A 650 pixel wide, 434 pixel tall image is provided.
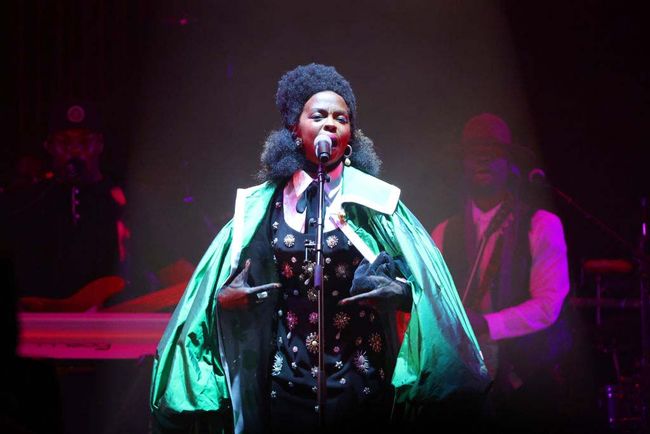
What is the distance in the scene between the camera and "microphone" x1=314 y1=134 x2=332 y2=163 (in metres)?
2.78

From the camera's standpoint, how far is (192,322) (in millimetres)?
2910

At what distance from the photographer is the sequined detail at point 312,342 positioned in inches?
110

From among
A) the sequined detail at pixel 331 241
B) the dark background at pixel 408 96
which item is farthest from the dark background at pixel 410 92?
the sequined detail at pixel 331 241

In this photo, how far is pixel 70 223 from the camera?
5066 mm

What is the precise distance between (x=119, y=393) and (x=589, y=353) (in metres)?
2.67

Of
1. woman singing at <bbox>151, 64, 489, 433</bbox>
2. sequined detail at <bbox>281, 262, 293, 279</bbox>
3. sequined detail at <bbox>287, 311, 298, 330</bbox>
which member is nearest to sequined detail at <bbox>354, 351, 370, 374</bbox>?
woman singing at <bbox>151, 64, 489, 433</bbox>

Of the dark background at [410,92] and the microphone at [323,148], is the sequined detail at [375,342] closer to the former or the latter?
the microphone at [323,148]

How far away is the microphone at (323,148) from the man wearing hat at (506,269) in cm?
212

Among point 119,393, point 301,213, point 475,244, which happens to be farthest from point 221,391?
point 475,244

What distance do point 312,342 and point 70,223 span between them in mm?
2752

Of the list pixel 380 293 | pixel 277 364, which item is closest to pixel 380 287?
pixel 380 293

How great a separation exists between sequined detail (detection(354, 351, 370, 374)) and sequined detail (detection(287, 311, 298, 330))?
0.23 m

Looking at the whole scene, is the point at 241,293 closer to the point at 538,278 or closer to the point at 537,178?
the point at 538,278

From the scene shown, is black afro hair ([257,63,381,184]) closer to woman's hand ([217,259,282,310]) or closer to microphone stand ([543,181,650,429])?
woman's hand ([217,259,282,310])
